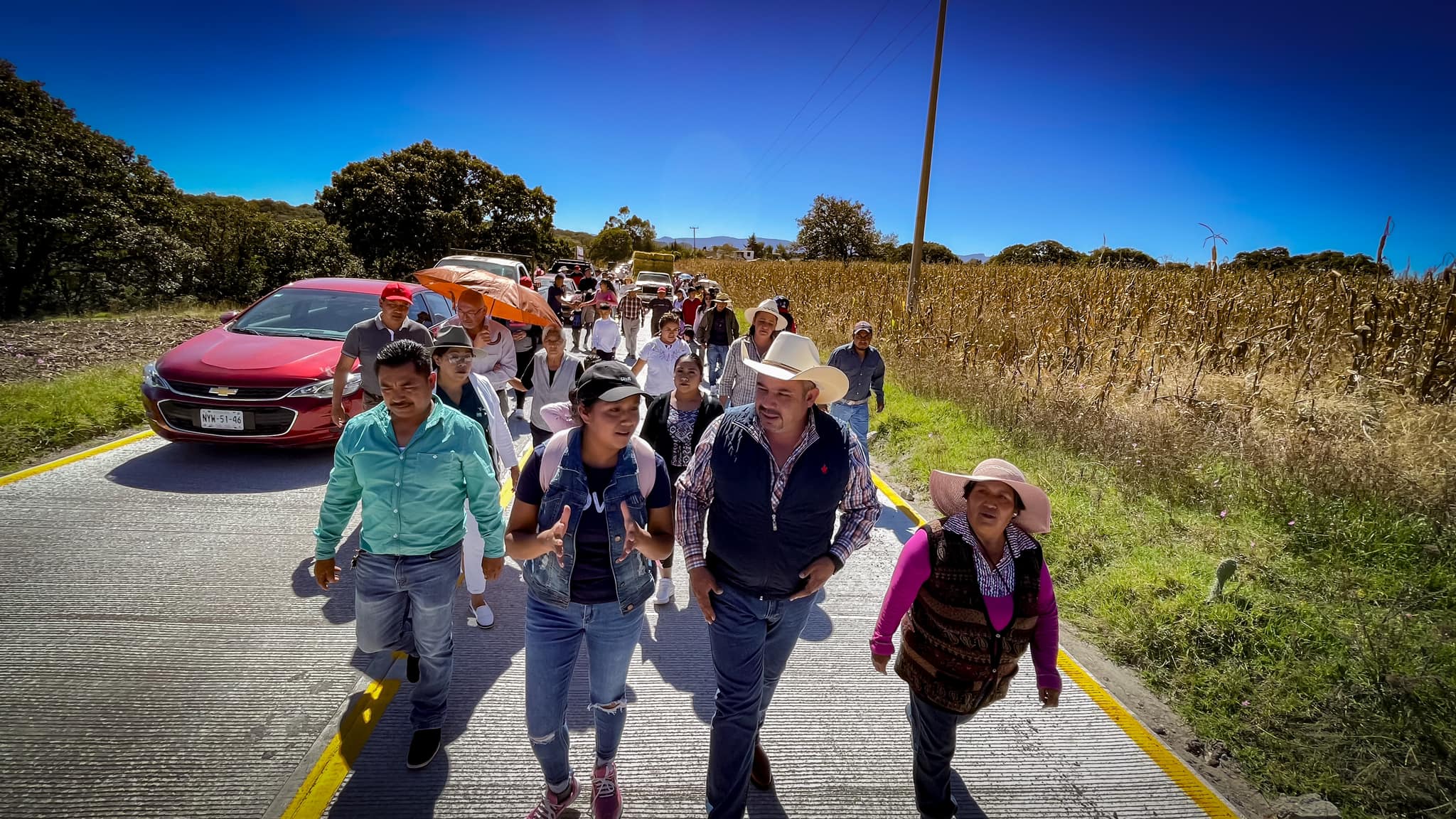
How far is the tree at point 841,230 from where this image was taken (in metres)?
47.2

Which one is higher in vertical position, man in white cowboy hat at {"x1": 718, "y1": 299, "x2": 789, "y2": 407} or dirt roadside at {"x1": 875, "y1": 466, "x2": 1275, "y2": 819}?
man in white cowboy hat at {"x1": 718, "y1": 299, "x2": 789, "y2": 407}

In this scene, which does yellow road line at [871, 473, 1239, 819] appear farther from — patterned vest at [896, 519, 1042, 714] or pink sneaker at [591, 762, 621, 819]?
pink sneaker at [591, 762, 621, 819]

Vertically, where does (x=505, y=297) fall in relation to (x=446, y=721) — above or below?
above

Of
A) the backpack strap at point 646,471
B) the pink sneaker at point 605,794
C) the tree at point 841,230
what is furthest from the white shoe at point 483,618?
the tree at point 841,230

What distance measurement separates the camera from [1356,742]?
118 inches

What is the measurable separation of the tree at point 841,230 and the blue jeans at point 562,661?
46.6 metres

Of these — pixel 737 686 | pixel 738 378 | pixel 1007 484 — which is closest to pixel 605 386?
pixel 737 686

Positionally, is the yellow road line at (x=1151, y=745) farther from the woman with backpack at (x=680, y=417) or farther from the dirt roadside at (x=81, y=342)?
the dirt roadside at (x=81, y=342)

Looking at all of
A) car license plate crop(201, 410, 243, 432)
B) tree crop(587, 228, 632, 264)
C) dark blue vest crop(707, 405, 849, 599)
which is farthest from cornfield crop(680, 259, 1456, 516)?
tree crop(587, 228, 632, 264)

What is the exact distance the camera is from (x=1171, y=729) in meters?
3.30

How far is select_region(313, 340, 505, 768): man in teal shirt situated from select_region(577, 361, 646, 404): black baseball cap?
78cm

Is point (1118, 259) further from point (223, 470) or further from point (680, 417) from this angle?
point (223, 470)

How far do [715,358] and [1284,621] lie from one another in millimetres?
7602

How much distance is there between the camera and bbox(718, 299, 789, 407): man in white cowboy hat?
5.14 metres
